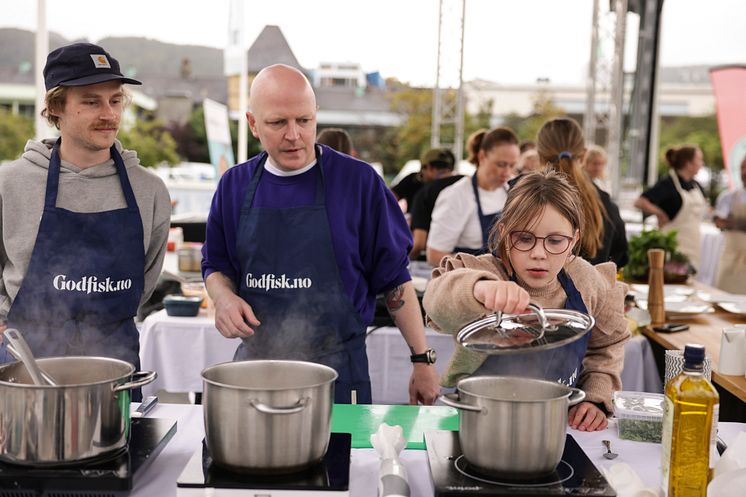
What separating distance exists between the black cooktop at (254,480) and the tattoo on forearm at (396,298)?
41.2 inches

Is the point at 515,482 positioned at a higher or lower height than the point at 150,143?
lower

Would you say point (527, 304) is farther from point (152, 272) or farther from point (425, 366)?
point (152, 272)

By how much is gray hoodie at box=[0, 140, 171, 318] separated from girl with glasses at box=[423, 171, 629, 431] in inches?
36.3

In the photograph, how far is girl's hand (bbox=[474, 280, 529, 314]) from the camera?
4.33 feet

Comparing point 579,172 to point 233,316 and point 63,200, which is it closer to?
point 233,316

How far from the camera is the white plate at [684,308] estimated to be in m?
3.57

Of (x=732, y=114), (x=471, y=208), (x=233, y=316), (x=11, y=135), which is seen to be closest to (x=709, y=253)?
(x=732, y=114)

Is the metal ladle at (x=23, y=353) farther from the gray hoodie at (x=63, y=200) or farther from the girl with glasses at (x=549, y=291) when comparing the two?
the gray hoodie at (x=63, y=200)

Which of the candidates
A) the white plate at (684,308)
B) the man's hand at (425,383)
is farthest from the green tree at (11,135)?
the man's hand at (425,383)

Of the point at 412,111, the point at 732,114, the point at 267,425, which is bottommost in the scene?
the point at 267,425

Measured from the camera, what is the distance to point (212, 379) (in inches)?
48.0

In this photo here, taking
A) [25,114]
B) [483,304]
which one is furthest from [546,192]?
[25,114]

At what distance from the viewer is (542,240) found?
1752mm

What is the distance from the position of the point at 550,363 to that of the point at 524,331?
551 millimetres
